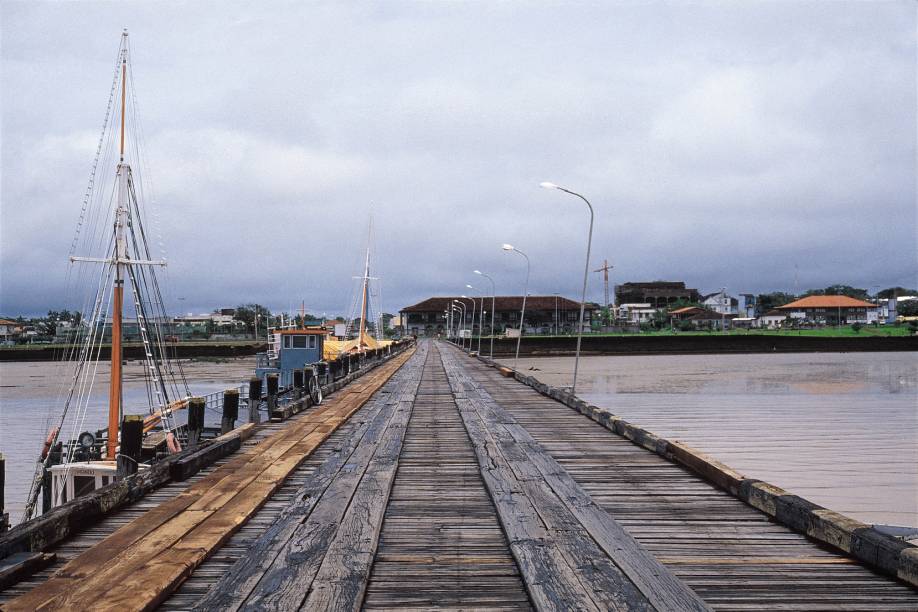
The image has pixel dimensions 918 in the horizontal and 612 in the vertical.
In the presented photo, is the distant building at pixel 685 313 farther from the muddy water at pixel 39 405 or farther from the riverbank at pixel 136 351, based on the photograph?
the muddy water at pixel 39 405

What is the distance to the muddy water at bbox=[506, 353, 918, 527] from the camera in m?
13.6

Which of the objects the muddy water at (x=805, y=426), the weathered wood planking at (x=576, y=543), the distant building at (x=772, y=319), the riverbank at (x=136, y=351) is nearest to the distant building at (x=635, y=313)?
the distant building at (x=772, y=319)

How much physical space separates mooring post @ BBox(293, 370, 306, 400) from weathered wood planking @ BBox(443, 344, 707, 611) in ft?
30.7

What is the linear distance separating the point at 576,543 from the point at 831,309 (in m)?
157

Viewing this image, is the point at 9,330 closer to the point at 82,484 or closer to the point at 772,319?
the point at 82,484

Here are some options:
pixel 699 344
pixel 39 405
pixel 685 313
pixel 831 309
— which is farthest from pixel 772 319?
pixel 39 405

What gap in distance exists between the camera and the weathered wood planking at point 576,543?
4336mm

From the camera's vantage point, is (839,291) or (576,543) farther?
(839,291)

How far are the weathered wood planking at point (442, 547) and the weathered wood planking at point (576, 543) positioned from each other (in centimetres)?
19

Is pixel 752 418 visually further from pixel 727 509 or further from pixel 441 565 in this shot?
pixel 441 565

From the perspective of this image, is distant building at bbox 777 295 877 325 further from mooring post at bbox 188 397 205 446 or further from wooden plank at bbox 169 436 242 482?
wooden plank at bbox 169 436 242 482

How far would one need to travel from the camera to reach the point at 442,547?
5.50m

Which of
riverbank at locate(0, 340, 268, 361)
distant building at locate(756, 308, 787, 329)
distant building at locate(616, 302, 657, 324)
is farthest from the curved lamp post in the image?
distant building at locate(756, 308, 787, 329)

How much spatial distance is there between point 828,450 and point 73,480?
18672mm
